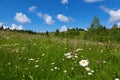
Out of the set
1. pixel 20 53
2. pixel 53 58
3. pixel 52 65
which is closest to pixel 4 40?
pixel 20 53

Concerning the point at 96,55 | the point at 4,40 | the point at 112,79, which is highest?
the point at 4,40

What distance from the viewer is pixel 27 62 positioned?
35.4 feet

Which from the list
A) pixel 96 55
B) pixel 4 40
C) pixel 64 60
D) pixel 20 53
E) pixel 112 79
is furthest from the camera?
pixel 4 40

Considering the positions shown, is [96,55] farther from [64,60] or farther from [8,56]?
[8,56]

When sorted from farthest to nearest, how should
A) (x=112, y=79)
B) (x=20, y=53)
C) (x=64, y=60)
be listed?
1. (x=20, y=53)
2. (x=64, y=60)
3. (x=112, y=79)

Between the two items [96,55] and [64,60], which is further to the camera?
[96,55]

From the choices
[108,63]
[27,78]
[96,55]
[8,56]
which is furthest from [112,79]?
[8,56]

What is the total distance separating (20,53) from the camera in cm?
1265

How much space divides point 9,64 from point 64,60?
6.02 ft

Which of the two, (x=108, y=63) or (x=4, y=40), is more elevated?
(x=4, y=40)

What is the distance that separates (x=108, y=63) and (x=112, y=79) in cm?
161

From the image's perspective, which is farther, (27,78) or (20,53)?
(20,53)

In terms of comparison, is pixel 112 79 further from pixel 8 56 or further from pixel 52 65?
pixel 8 56

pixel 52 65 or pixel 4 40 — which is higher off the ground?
pixel 4 40
